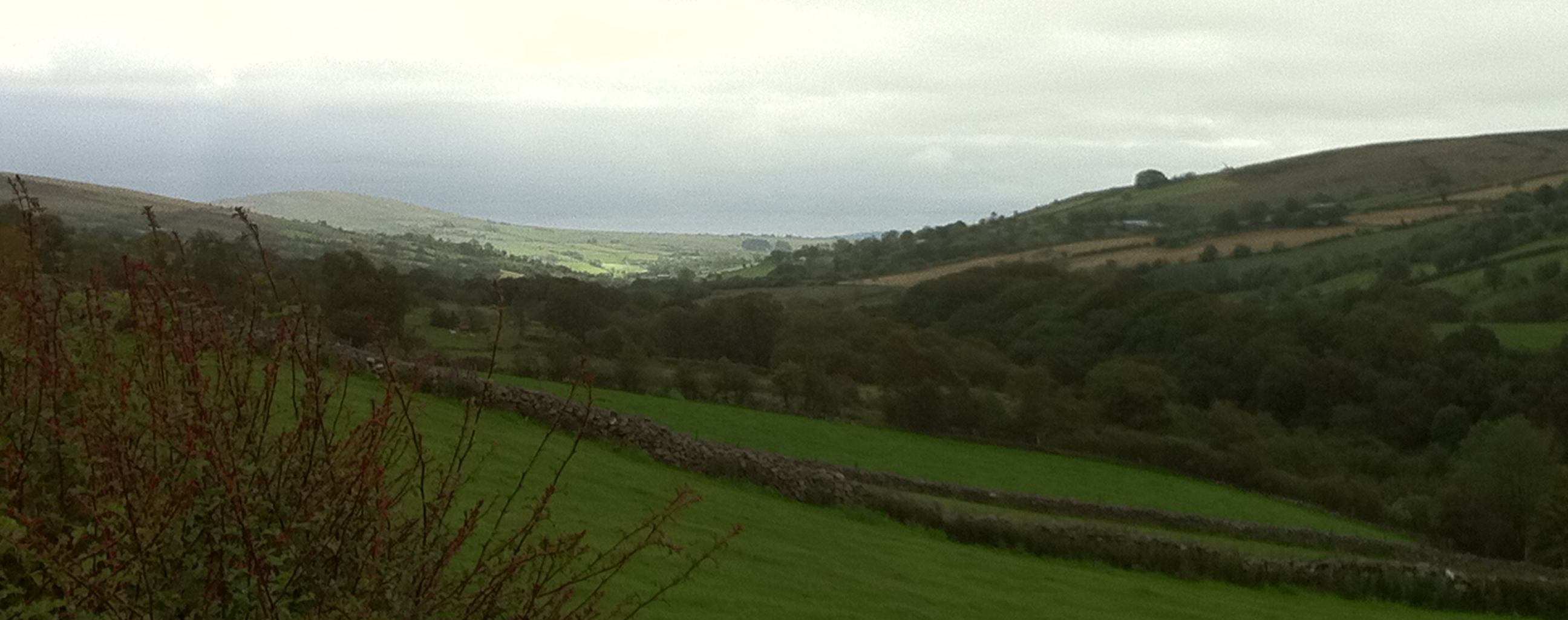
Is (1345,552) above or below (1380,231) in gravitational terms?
below

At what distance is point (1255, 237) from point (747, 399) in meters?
87.1

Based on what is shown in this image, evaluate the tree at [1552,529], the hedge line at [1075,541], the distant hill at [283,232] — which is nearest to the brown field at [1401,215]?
the tree at [1552,529]

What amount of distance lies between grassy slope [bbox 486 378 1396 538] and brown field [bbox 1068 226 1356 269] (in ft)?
220

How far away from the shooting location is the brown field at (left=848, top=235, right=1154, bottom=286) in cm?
10869

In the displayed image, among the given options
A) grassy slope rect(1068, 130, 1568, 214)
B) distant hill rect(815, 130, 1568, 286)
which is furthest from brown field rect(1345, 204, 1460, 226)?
grassy slope rect(1068, 130, 1568, 214)

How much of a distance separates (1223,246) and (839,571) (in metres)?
106

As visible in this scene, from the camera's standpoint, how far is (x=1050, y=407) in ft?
149

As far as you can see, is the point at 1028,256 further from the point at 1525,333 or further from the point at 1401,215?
the point at 1525,333

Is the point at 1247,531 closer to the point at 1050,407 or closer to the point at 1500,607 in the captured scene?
the point at 1500,607

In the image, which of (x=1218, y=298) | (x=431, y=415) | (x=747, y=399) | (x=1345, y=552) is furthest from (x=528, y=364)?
(x=1218, y=298)

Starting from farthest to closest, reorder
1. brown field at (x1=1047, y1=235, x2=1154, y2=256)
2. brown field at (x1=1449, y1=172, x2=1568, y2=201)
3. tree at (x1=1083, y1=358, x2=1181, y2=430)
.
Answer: brown field at (x1=1047, y1=235, x2=1154, y2=256)
brown field at (x1=1449, y1=172, x2=1568, y2=201)
tree at (x1=1083, y1=358, x2=1181, y2=430)

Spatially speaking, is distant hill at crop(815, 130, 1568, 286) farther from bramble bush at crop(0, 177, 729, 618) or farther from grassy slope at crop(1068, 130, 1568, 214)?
bramble bush at crop(0, 177, 729, 618)

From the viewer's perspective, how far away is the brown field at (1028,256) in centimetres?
10869

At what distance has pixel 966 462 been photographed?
119 feet
